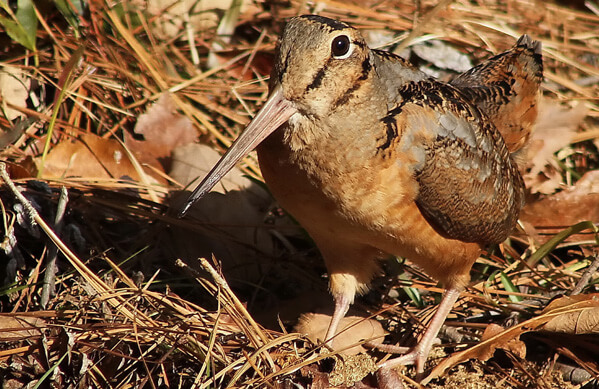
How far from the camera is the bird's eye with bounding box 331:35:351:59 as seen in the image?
2.70 metres

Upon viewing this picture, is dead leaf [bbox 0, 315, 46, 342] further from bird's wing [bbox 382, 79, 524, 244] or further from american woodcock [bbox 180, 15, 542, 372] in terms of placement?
bird's wing [bbox 382, 79, 524, 244]

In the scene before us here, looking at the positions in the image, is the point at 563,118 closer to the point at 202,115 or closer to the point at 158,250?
the point at 202,115

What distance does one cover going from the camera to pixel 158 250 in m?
3.73

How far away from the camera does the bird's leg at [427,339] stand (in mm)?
3381

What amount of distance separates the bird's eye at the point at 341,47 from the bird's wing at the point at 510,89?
48.3 inches

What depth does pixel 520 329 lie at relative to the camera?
338 centimetres

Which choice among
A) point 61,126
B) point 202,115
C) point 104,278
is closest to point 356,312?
point 104,278

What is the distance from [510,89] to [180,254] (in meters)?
2.00

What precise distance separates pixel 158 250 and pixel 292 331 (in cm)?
84

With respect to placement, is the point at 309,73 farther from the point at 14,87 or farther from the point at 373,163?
the point at 14,87

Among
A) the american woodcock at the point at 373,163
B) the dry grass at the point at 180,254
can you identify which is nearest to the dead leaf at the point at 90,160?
the dry grass at the point at 180,254

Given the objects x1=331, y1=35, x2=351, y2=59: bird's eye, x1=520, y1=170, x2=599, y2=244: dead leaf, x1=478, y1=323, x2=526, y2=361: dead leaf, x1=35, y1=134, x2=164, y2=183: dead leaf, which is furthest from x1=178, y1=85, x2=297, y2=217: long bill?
x1=520, y1=170, x2=599, y2=244: dead leaf

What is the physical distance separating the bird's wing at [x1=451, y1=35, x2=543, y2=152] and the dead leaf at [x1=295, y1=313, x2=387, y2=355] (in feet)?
4.26

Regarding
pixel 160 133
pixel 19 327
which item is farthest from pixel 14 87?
pixel 19 327
